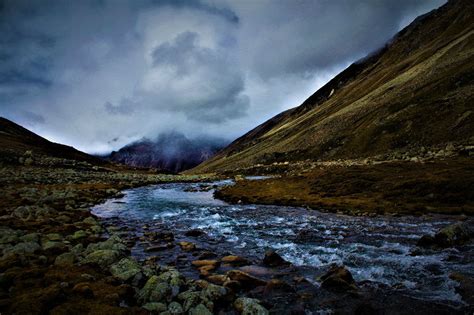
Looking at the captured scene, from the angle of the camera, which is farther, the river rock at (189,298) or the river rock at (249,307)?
the river rock at (189,298)

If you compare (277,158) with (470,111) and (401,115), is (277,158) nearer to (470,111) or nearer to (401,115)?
(401,115)

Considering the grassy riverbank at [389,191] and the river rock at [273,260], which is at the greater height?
the grassy riverbank at [389,191]

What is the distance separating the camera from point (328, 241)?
18656 mm

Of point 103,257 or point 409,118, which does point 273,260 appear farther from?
point 409,118

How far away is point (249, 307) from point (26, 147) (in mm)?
126474

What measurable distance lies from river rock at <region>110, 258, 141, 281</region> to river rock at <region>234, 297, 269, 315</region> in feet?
15.8

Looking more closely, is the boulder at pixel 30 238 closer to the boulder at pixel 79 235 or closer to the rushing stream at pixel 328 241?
the boulder at pixel 79 235

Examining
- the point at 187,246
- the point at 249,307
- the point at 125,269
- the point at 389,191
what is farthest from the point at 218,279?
the point at 389,191

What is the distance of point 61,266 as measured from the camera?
13133 millimetres

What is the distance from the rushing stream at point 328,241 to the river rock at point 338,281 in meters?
0.72

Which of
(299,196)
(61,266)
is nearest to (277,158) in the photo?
(299,196)

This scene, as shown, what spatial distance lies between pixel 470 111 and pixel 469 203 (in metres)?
53.4

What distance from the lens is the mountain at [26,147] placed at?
293 ft

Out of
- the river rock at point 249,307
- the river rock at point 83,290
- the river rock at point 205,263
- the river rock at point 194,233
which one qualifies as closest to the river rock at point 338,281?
the river rock at point 249,307
